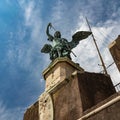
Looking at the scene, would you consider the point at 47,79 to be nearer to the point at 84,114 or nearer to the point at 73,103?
the point at 73,103

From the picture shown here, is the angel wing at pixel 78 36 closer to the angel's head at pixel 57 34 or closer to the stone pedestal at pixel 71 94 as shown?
the angel's head at pixel 57 34

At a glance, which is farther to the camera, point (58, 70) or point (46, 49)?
point (46, 49)

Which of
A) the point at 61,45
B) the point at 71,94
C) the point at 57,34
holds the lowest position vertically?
the point at 71,94

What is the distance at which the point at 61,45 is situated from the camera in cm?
1097

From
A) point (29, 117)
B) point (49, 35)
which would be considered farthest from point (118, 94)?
point (49, 35)

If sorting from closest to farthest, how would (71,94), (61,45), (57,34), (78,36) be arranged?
(71,94)
(61,45)
(78,36)
(57,34)

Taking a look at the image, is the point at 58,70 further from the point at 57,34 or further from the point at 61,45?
the point at 57,34

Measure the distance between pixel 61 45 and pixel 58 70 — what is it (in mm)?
1979

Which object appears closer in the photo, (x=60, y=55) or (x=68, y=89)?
(x=68, y=89)

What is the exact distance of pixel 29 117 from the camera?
9.56m

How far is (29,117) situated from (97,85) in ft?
11.6

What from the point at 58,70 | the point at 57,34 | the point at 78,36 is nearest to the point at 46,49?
the point at 57,34

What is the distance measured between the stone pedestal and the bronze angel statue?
143 cm

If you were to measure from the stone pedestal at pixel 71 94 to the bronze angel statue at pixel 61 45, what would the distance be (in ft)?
4.70
